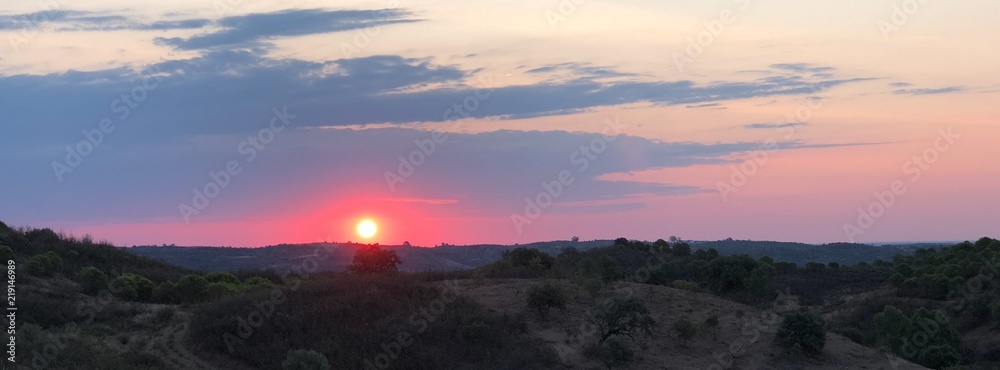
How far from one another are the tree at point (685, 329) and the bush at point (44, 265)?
84.1 ft

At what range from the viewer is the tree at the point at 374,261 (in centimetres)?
3497

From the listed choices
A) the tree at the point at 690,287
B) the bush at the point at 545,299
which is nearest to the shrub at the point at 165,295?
the bush at the point at 545,299

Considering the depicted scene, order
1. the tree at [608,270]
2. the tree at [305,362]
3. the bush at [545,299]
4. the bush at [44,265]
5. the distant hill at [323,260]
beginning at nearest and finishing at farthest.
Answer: the tree at [305,362] < the bush at [545,299] < the tree at [608,270] < the bush at [44,265] < the distant hill at [323,260]

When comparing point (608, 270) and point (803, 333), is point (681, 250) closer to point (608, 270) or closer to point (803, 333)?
point (608, 270)

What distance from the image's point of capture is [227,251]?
105000mm

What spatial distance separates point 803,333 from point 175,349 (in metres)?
18.3

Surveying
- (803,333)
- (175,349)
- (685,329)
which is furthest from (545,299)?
(175,349)

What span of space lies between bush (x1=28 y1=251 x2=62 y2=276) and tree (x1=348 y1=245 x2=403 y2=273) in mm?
12468

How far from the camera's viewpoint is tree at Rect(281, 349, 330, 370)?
2027 centimetres

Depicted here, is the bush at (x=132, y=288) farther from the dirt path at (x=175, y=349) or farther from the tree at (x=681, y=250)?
the tree at (x=681, y=250)

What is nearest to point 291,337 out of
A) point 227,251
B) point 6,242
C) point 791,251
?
point 6,242

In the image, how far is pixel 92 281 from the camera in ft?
113

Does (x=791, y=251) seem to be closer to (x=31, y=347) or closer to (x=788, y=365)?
(x=788, y=365)

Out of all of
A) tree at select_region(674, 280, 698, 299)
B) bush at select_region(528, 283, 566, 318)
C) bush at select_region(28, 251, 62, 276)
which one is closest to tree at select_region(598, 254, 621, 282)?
tree at select_region(674, 280, 698, 299)
